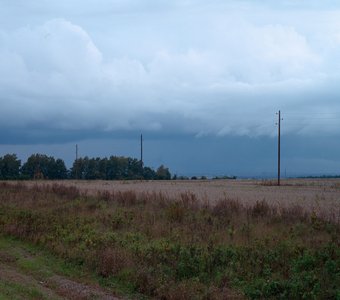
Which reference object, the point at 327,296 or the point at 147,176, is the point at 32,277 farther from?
the point at 147,176

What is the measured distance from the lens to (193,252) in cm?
1545

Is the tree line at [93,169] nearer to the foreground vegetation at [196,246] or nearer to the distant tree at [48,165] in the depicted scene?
the distant tree at [48,165]

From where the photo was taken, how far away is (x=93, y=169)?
133500mm

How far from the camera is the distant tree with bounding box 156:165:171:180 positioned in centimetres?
13200

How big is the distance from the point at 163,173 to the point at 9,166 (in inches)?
1420

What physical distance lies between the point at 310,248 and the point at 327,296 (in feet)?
13.5

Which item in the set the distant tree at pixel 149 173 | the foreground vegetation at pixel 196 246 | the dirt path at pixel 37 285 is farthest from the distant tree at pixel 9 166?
the dirt path at pixel 37 285

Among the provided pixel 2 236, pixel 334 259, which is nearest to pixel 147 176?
pixel 2 236

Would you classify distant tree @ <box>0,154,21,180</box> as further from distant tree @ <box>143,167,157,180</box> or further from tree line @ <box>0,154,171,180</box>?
distant tree @ <box>143,167,157,180</box>

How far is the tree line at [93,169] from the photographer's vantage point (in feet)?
421

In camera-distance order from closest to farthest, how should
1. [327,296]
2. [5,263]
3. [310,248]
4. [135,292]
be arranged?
[327,296], [135,292], [310,248], [5,263]

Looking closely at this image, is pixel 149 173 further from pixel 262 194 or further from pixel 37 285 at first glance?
pixel 37 285

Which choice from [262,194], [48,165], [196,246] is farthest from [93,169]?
[196,246]

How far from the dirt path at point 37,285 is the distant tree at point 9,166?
359ft
